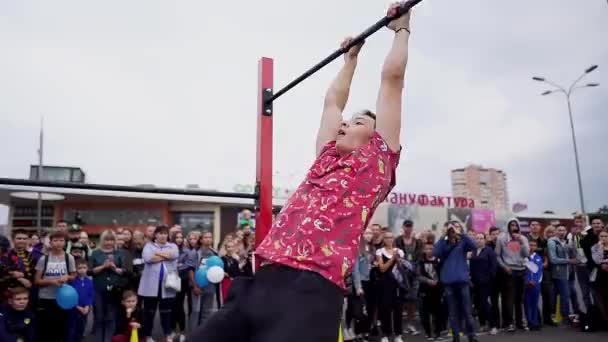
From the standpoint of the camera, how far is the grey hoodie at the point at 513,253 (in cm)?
685

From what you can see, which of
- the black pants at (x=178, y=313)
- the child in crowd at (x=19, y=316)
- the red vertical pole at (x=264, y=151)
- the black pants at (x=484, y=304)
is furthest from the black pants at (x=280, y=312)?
the black pants at (x=484, y=304)

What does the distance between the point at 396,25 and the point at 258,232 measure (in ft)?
3.89

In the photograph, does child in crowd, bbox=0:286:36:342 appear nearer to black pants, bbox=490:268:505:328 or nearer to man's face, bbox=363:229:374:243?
man's face, bbox=363:229:374:243

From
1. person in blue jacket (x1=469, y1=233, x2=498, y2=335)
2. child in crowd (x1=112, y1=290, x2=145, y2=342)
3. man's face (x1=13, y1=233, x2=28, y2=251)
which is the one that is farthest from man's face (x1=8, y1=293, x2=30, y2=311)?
person in blue jacket (x1=469, y1=233, x2=498, y2=335)

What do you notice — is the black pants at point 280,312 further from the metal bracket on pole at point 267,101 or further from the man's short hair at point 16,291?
the man's short hair at point 16,291

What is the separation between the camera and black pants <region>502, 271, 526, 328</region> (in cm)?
673

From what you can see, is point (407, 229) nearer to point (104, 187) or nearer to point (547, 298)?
point (547, 298)

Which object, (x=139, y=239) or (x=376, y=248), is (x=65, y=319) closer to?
(x=139, y=239)

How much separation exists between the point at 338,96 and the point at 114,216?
58.4 feet

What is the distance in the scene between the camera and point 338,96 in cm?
230

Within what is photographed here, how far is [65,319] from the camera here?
487cm

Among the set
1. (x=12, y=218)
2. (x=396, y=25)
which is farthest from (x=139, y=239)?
(x=12, y=218)

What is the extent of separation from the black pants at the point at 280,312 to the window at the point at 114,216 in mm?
17899

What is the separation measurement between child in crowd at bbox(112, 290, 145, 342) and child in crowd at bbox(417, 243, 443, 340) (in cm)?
353
